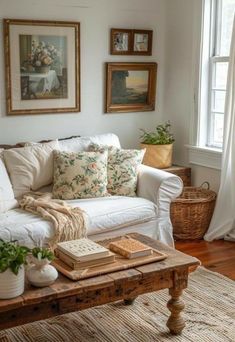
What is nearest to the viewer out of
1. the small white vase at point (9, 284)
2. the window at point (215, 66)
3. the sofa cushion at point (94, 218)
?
the small white vase at point (9, 284)

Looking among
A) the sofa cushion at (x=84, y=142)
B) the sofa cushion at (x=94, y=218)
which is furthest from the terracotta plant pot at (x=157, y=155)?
the sofa cushion at (x=94, y=218)

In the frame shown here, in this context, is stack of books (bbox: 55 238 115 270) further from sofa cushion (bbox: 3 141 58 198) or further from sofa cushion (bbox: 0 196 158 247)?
sofa cushion (bbox: 3 141 58 198)

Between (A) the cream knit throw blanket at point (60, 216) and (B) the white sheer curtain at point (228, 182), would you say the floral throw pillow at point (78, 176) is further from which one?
(B) the white sheer curtain at point (228, 182)

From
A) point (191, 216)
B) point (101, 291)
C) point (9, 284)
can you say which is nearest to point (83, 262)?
point (101, 291)

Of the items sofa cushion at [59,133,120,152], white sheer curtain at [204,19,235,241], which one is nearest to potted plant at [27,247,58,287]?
sofa cushion at [59,133,120,152]

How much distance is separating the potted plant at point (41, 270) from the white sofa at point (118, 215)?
0.78 metres

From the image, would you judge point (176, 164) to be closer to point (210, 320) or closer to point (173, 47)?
point (173, 47)

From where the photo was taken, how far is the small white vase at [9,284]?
6.73ft

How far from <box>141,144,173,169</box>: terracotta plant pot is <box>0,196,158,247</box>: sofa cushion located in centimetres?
81

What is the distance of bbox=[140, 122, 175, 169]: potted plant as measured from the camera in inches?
172

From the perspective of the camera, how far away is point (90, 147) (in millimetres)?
3904

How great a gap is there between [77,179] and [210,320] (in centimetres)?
137

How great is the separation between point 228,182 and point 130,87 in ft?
4.29

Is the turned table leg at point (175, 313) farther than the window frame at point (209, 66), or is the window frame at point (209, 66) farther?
the window frame at point (209, 66)
